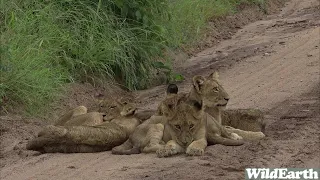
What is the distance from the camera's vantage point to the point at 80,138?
340 inches

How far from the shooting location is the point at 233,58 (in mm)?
14406

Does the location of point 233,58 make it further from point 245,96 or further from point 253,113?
point 253,113

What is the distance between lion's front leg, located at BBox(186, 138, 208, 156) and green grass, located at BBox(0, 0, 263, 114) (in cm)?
318

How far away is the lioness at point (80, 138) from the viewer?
8.64 meters

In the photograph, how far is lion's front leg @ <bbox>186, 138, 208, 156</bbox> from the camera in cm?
801

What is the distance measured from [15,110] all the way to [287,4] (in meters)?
9.85

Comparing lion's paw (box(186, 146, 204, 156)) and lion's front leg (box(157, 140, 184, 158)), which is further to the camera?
lion's front leg (box(157, 140, 184, 158))

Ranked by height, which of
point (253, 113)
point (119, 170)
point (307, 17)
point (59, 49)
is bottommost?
point (119, 170)

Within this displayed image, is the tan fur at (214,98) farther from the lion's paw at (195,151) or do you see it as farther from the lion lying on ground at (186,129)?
the lion's paw at (195,151)

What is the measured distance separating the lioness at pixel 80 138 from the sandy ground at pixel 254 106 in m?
0.09

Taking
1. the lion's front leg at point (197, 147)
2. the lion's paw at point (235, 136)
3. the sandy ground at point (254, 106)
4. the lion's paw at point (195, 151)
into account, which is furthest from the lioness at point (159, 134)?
the lion's paw at point (195, 151)

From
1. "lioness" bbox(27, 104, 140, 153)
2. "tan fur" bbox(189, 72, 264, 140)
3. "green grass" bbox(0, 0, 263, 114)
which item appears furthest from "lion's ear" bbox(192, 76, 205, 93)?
"green grass" bbox(0, 0, 263, 114)

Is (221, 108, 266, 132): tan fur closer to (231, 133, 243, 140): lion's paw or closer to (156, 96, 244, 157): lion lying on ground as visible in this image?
(231, 133, 243, 140): lion's paw

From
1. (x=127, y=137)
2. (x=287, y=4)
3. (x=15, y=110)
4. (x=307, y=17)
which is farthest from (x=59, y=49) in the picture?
(x=287, y=4)
